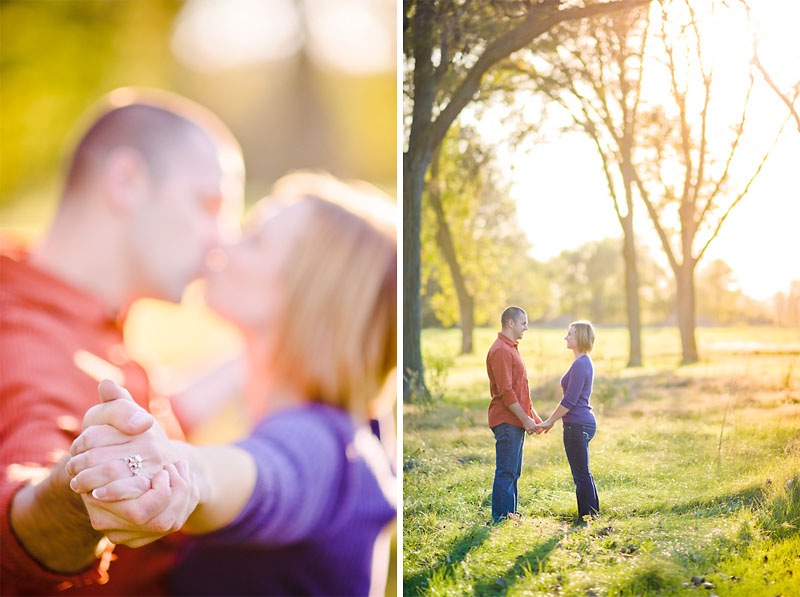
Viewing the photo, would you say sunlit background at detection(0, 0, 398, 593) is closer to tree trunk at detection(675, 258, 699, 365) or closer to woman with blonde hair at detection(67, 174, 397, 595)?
woman with blonde hair at detection(67, 174, 397, 595)

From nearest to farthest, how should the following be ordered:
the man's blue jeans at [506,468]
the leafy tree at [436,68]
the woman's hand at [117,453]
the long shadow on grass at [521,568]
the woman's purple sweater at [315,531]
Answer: the woman's hand at [117,453]
the woman's purple sweater at [315,531]
the long shadow on grass at [521,568]
the man's blue jeans at [506,468]
the leafy tree at [436,68]

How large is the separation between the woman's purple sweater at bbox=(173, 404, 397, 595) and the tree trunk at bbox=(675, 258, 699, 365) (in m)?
1.29

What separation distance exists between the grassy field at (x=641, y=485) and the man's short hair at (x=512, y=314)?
0.07 meters

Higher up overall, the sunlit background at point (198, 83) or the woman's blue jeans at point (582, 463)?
the sunlit background at point (198, 83)

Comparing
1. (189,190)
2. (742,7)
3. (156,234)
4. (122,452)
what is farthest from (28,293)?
(742,7)

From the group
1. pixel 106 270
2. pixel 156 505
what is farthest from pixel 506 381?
pixel 106 270

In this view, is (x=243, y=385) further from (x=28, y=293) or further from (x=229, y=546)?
(x=28, y=293)

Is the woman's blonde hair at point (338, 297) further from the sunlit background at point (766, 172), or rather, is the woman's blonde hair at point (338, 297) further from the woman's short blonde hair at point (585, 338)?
the sunlit background at point (766, 172)

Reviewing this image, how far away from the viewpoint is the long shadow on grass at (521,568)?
291cm

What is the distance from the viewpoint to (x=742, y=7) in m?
2.95

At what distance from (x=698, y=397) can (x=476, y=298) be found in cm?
96

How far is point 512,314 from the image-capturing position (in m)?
3.13

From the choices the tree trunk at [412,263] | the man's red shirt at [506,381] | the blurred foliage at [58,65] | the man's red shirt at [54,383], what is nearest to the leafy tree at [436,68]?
the tree trunk at [412,263]

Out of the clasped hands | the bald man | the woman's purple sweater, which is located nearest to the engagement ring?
the clasped hands
